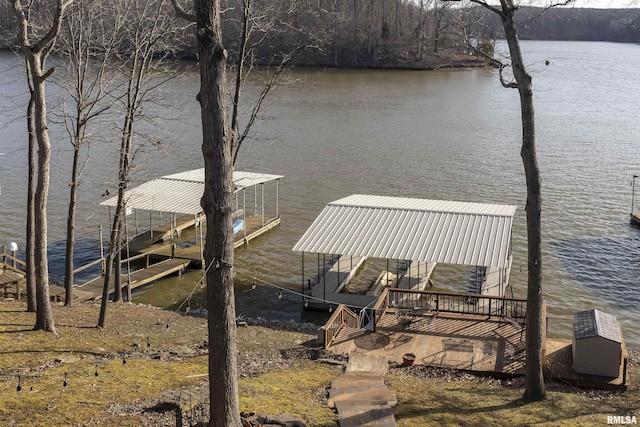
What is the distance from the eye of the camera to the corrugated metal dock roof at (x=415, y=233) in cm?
2061

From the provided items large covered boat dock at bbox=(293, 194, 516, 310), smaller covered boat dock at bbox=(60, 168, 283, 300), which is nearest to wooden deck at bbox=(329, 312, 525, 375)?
large covered boat dock at bbox=(293, 194, 516, 310)

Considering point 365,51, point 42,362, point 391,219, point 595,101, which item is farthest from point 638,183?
point 365,51

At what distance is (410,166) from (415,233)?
18760 millimetres

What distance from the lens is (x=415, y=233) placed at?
21969mm

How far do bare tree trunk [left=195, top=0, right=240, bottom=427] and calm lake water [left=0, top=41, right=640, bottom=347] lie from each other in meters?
6.81

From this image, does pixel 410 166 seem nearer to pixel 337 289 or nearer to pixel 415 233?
pixel 415 233

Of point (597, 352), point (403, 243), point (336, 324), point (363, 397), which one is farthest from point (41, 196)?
point (597, 352)

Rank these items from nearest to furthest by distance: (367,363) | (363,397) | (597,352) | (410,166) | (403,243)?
(363,397), (597,352), (367,363), (403,243), (410,166)

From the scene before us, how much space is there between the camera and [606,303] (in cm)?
2233

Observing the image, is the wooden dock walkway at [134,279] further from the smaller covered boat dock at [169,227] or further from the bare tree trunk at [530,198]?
the bare tree trunk at [530,198]

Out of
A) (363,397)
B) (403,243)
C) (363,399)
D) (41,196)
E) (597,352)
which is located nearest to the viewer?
(363,399)

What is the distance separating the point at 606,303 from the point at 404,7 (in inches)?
3046

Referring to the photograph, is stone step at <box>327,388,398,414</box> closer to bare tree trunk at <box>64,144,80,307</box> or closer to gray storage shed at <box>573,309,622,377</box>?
gray storage shed at <box>573,309,622,377</box>

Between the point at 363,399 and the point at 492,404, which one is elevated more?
the point at 363,399
